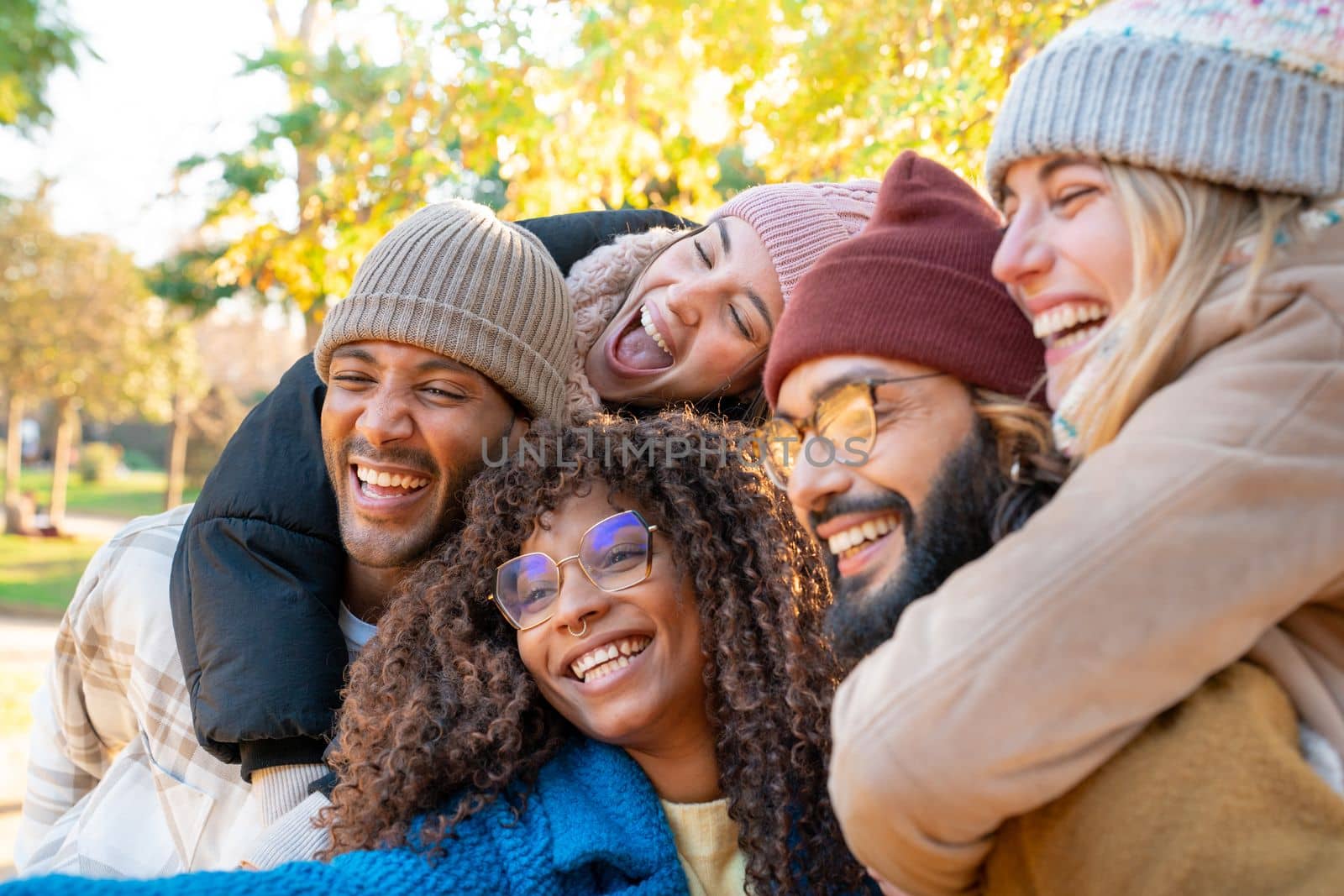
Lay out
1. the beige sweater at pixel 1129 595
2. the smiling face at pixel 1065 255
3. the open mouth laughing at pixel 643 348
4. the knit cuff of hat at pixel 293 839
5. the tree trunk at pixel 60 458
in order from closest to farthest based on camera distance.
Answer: the beige sweater at pixel 1129 595
the smiling face at pixel 1065 255
the knit cuff of hat at pixel 293 839
the open mouth laughing at pixel 643 348
the tree trunk at pixel 60 458

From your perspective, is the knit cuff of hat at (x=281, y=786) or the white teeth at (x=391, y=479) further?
the white teeth at (x=391, y=479)

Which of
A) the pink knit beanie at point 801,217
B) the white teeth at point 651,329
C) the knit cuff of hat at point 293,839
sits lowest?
the knit cuff of hat at point 293,839

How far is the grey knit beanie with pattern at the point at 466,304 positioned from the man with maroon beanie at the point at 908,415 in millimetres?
1226

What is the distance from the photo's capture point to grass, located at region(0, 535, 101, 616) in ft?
48.2

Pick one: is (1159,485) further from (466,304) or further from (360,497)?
(360,497)

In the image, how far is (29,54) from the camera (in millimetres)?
9375

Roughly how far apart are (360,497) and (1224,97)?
2524 millimetres

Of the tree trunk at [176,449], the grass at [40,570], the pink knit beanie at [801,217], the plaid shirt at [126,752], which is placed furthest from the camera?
the tree trunk at [176,449]

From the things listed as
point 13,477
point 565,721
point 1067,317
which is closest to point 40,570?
point 13,477

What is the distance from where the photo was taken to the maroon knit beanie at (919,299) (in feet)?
7.03

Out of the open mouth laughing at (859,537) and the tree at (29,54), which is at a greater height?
the tree at (29,54)

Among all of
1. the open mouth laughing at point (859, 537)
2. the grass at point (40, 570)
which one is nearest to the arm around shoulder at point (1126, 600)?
the open mouth laughing at point (859, 537)

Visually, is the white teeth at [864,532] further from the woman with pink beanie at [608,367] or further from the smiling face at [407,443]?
the woman with pink beanie at [608,367]

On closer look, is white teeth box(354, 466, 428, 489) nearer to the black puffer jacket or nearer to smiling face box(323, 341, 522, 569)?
smiling face box(323, 341, 522, 569)
